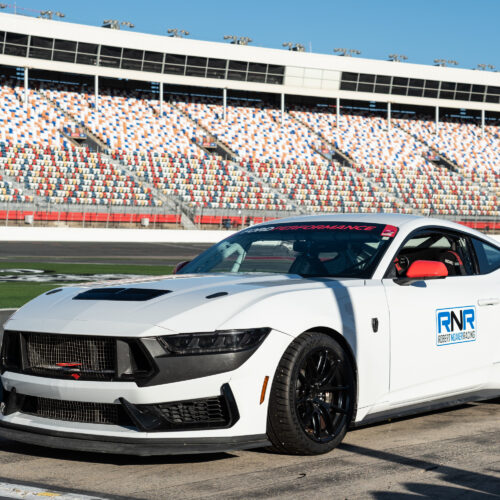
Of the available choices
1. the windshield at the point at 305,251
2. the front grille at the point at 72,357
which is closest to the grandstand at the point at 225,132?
the windshield at the point at 305,251

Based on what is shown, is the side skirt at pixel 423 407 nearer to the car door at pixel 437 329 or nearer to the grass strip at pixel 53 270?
the car door at pixel 437 329

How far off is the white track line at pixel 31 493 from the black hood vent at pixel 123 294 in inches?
45.5

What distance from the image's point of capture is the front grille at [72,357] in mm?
4434

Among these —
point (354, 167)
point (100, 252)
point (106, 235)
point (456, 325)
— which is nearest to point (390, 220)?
point (456, 325)

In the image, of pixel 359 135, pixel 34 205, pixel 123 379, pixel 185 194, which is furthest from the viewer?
pixel 359 135

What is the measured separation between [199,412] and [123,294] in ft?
2.88

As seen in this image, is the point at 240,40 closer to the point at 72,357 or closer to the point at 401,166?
the point at 401,166

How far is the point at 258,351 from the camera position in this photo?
443 centimetres

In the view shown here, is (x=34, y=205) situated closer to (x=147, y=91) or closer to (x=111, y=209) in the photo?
A: (x=111, y=209)

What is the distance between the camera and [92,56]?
54438mm

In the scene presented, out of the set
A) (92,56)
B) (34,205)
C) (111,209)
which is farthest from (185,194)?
(92,56)

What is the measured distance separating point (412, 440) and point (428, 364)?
49cm

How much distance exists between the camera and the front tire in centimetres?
450

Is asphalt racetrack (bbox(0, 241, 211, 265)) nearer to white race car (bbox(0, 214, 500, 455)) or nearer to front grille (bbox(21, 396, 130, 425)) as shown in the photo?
white race car (bbox(0, 214, 500, 455))
